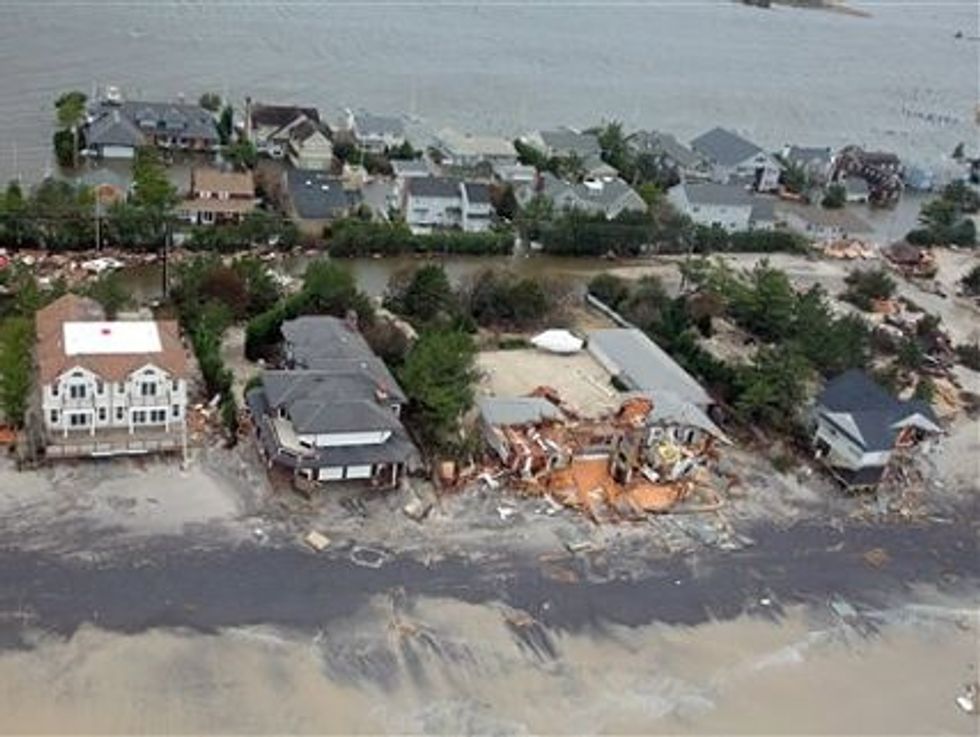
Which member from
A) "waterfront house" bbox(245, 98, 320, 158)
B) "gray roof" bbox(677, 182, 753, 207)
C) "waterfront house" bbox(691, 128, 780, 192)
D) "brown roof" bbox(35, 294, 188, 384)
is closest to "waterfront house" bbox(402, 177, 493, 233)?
"waterfront house" bbox(245, 98, 320, 158)

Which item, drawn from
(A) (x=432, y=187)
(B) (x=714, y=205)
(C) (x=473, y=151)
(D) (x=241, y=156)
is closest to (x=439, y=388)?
(A) (x=432, y=187)

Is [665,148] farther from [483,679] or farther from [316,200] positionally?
[483,679]

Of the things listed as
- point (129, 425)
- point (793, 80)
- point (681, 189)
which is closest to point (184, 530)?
point (129, 425)

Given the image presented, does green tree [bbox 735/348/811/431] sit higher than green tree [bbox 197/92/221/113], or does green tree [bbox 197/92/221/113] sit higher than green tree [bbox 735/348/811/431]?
green tree [bbox 197/92/221/113]

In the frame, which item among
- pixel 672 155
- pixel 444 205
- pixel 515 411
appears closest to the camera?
pixel 515 411

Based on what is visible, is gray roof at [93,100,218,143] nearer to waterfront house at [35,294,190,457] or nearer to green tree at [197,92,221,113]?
green tree at [197,92,221,113]

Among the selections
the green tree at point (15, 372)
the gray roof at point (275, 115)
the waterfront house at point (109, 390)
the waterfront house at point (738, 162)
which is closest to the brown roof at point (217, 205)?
the gray roof at point (275, 115)

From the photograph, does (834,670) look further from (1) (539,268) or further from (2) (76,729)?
(1) (539,268)
